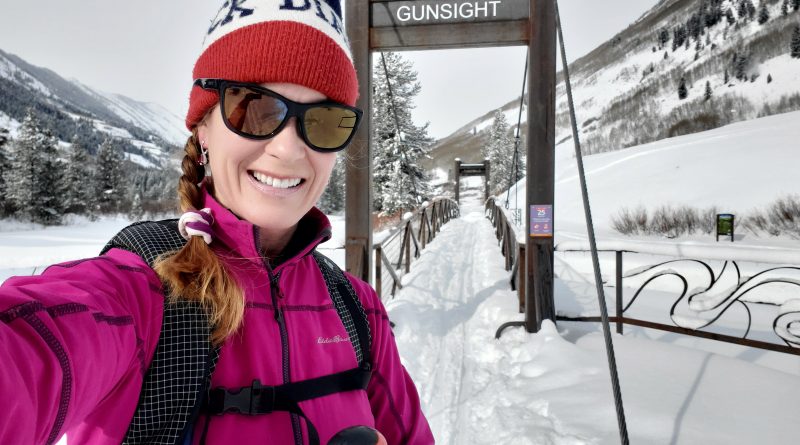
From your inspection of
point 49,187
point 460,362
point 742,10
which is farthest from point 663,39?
point 49,187

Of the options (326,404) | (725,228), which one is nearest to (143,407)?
(326,404)

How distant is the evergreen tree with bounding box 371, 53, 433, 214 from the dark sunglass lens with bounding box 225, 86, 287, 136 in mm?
18740

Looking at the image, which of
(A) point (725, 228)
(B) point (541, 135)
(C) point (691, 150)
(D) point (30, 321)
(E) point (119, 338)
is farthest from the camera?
(C) point (691, 150)

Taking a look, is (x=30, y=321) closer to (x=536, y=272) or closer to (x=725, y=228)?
(x=536, y=272)

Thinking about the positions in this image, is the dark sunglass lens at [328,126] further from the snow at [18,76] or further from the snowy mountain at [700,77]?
the snow at [18,76]

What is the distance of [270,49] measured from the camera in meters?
0.91

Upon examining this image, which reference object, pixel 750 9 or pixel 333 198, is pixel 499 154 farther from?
pixel 750 9

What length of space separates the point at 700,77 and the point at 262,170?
46.1 metres

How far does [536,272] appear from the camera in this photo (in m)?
4.14

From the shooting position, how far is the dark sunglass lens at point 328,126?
0.94 m

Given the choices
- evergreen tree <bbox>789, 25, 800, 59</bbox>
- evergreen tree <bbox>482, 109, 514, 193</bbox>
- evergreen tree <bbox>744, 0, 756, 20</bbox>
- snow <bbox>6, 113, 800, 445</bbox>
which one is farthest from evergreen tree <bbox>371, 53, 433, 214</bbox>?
evergreen tree <bbox>744, 0, 756, 20</bbox>

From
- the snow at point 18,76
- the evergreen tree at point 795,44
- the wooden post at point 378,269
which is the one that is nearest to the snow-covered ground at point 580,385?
the wooden post at point 378,269

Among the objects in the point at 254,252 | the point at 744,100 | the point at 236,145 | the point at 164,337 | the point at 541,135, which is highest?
the point at 744,100

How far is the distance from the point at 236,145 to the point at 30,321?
484 millimetres
